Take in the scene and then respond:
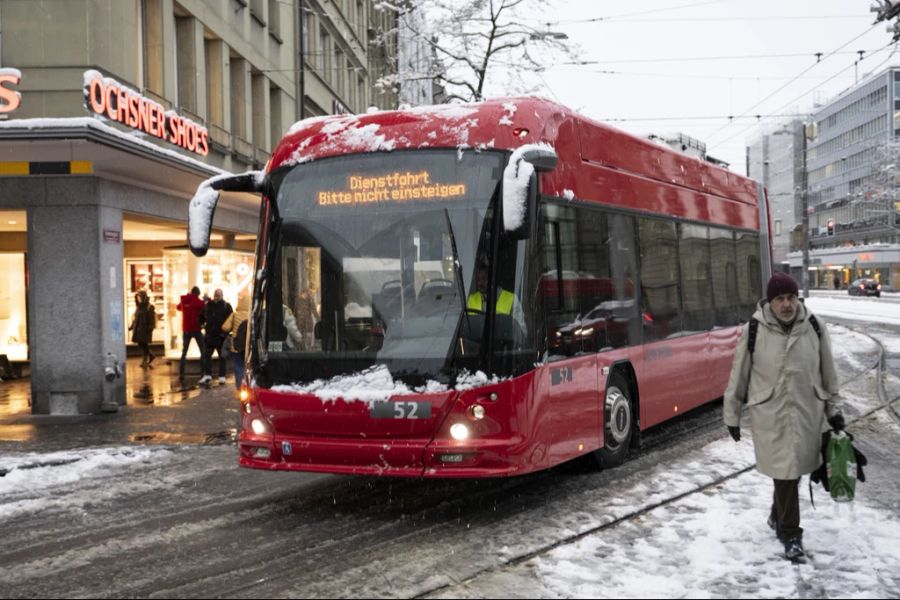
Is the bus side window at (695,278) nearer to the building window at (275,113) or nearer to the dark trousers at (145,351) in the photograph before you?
the dark trousers at (145,351)

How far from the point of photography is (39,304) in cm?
1536

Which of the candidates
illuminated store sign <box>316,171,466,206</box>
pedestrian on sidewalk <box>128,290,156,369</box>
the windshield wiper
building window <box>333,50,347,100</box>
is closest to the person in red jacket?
pedestrian on sidewalk <box>128,290,156,369</box>

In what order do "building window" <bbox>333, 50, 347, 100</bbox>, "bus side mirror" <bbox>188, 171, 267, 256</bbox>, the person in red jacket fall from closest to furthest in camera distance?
"bus side mirror" <bbox>188, 171, 267, 256</bbox> → the person in red jacket → "building window" <bbox>333, 50, 347, 100</bbox>

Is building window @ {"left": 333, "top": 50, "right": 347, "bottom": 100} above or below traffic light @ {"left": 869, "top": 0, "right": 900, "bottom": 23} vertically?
above

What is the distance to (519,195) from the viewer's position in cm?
700

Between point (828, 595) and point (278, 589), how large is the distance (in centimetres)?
296

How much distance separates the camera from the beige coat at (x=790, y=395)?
6129 millimetres

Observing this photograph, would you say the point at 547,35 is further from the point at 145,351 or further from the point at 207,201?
the point at 207,201

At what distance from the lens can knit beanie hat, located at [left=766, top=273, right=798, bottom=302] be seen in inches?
241

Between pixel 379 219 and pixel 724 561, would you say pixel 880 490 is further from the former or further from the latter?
pixel 379 219

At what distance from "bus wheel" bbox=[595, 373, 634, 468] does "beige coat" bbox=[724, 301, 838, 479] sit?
2797 millimetres

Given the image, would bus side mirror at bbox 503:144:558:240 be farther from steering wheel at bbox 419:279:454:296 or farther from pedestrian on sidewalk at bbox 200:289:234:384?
pedestrian on sidewalk at bbox 200:289:234:384

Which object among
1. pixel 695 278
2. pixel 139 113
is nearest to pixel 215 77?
pixel 139 113

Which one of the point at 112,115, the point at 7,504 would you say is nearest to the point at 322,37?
the point at 112,115
